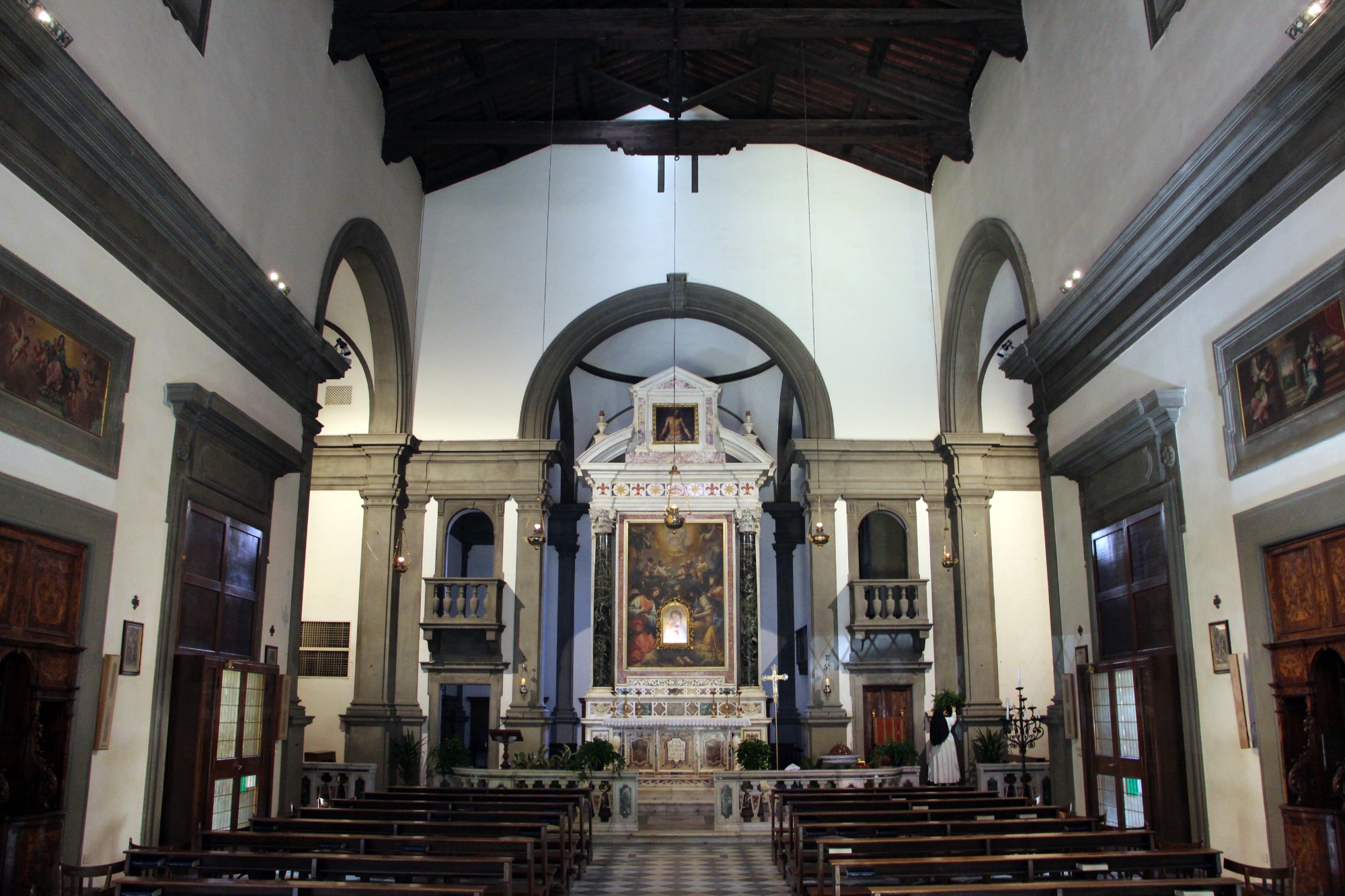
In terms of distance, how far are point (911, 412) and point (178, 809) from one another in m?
11.1

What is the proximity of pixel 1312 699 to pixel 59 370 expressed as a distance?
332 inches

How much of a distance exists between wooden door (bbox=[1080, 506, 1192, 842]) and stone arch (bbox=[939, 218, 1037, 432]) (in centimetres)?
469

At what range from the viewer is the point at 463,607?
15367 mm

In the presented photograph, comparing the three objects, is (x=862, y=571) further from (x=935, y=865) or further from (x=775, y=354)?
(x=935, y=865)

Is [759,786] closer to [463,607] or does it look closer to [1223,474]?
[463,607]

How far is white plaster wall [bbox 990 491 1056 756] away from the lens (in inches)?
585

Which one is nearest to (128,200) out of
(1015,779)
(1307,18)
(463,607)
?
(1307,18)

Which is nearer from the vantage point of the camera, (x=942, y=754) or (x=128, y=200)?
(x=128, y=200)

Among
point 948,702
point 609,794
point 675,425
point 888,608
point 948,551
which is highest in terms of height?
point 675,425

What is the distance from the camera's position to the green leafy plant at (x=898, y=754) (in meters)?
14.1

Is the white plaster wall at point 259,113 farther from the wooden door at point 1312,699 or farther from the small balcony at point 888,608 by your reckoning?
the wooden door at point 1312,699

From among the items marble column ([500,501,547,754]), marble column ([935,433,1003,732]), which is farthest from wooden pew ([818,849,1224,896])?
marble column ([500,501,547,754])

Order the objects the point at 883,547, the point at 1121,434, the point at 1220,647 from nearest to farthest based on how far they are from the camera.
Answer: the point at 1220,647, the point at 1121,434, the point at 883,547

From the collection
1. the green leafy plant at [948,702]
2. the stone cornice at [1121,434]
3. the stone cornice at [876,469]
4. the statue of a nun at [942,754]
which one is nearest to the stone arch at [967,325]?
the stone cornice at [876,469]
